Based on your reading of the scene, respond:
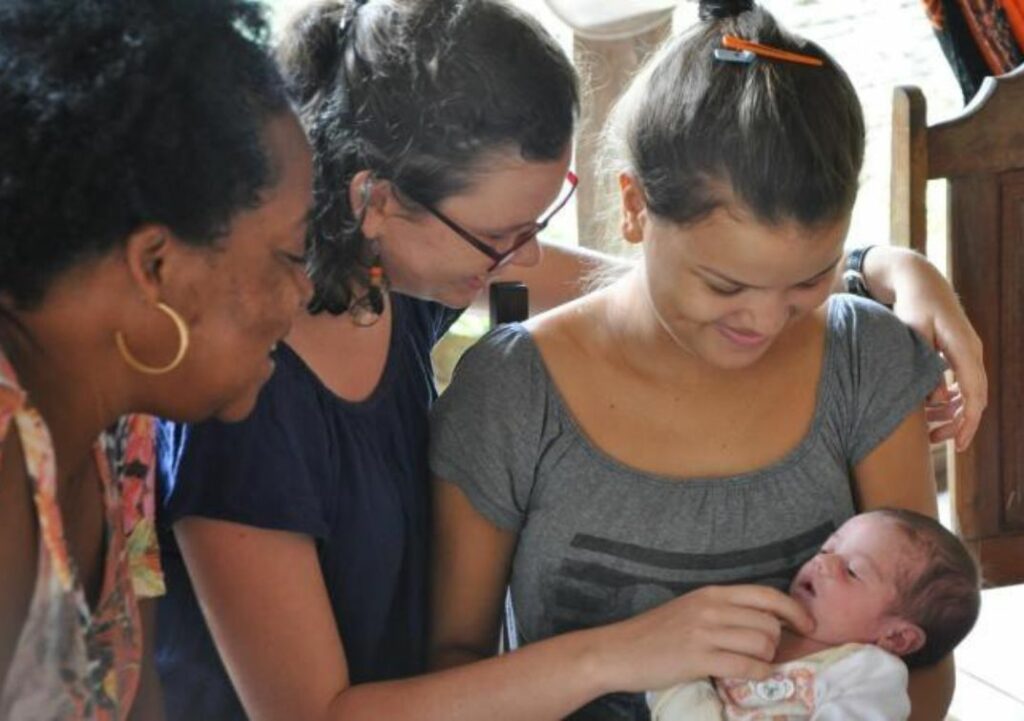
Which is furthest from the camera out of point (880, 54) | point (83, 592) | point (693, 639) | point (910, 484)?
point (880, 54)

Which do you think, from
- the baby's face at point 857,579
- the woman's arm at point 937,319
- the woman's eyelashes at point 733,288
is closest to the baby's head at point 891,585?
the baby's face at point 857,579

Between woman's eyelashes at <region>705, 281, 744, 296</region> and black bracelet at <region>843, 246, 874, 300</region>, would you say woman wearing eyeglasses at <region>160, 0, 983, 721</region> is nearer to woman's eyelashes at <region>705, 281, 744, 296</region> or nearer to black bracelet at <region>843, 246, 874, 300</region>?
woman's eyelashes at <region>705, 281, 744, 296</region>

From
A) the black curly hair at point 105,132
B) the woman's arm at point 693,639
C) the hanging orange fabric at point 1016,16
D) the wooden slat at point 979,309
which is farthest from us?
the hanging orange fabric at point 1016,16

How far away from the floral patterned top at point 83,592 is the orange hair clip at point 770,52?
71 centimetres

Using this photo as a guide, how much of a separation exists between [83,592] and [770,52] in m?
0.86

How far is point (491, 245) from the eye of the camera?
1.56 metres

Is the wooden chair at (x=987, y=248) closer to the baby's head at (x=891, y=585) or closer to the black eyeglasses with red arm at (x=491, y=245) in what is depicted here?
the baby's head at (x=891, y=585)

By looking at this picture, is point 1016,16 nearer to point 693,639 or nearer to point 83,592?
point 693,639

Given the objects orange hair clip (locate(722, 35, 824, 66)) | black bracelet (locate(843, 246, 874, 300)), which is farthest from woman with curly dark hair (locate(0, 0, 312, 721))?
black bracelet (locate(843, 246, 874, 300))

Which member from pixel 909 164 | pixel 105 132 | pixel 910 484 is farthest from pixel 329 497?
pixel 909 164

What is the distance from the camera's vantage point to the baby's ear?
1644mm

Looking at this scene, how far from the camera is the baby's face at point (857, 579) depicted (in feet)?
5.30

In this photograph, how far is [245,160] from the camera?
1.18 m

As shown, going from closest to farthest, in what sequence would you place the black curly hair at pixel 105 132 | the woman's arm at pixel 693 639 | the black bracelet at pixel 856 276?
the black curly hair at pixel 105 132 < the woman's arm at pixel 693 639 < the black bracelet at pixel 856 276
